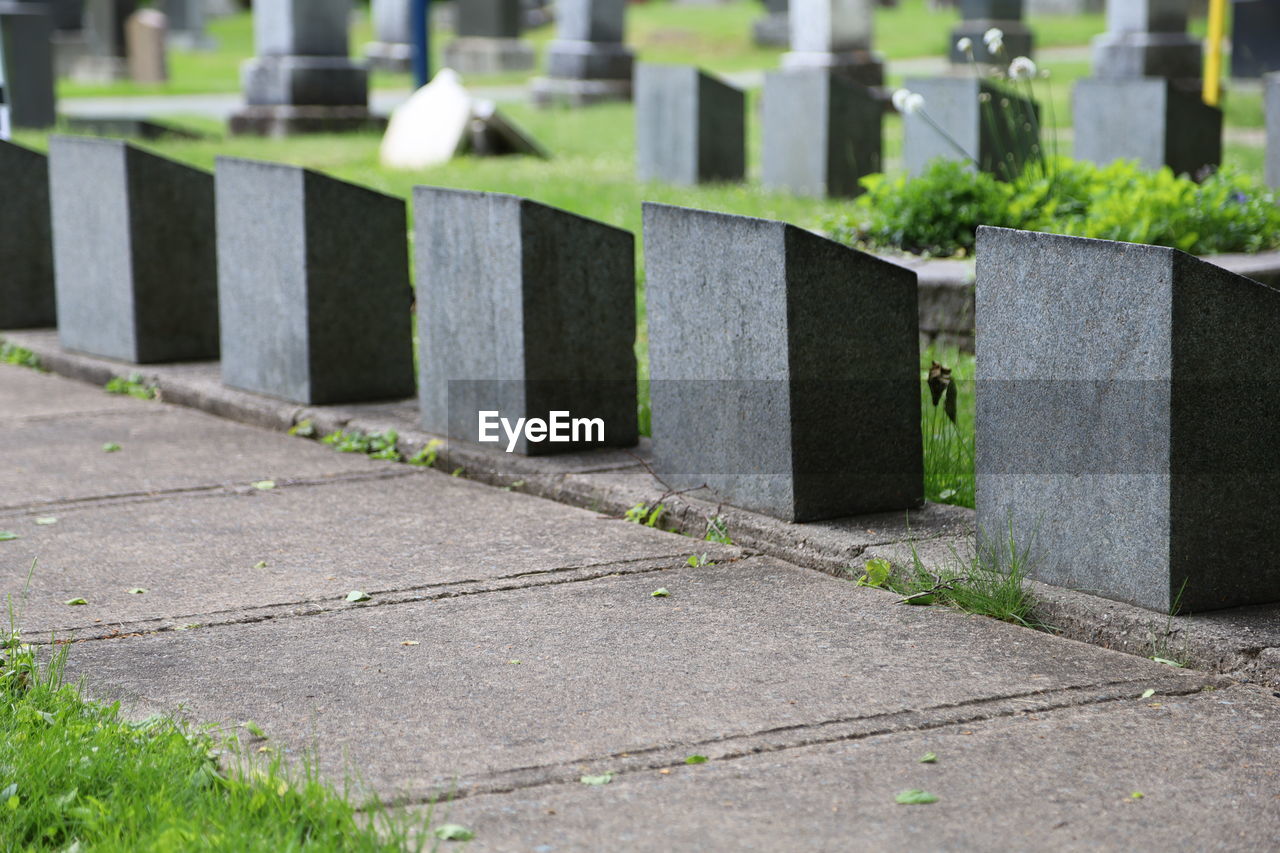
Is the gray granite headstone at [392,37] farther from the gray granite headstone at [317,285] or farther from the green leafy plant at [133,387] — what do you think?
the gray granite headstone at [317,285]

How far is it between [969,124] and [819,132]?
1509 mm

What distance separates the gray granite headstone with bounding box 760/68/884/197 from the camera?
34.9 ft

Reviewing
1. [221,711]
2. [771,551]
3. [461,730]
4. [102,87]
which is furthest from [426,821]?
[102,87]

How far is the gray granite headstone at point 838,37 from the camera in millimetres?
17766

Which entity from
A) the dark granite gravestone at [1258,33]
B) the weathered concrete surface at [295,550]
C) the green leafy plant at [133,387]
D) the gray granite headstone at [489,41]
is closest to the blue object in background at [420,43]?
the gray granite headstone at [489,41]

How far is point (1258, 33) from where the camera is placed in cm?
1953

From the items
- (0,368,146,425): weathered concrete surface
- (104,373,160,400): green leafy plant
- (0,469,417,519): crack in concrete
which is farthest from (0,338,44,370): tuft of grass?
(0,469,417,519): crack in concrete

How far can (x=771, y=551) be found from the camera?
4.39 meters

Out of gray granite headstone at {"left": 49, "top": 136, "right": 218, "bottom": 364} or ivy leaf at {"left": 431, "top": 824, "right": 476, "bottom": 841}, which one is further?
gray granite headstone at {"left": 49, "top": 136, "right": 218, "bottom": 364}

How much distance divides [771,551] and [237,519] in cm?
153

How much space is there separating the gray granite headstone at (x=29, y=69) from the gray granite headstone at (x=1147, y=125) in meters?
10.8

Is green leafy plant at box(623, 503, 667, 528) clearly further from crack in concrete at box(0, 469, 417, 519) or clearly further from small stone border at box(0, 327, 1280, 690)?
crack in concrete at box(0, 469, 417, 519)

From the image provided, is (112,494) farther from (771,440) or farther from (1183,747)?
(1183,747)

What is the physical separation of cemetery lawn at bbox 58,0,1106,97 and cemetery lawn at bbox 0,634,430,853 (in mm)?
22962
